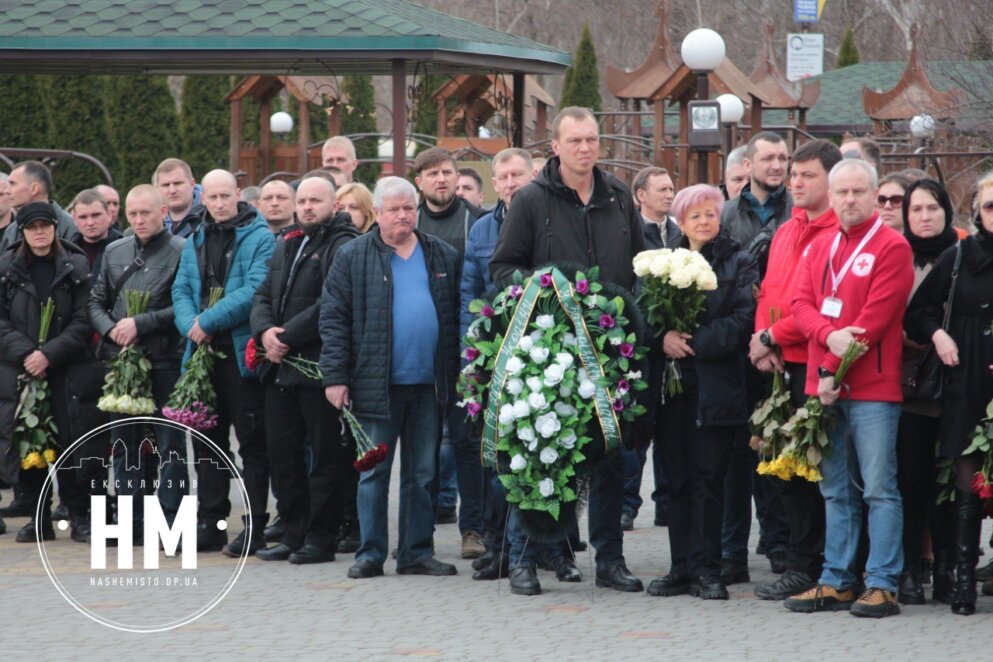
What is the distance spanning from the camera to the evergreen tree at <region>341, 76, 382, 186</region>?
30.9 metres

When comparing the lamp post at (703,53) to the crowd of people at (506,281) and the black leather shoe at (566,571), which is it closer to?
the crowd of people at (506,281)

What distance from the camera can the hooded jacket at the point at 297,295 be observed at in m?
8.41

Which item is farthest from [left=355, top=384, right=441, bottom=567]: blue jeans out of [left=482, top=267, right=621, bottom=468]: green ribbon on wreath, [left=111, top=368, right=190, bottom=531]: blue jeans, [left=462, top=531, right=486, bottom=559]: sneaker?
[left=111, top=368, right=190, bottom=531]: blue jeans

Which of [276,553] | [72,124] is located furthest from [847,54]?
[276,553]

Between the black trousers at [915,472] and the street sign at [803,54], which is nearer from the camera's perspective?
the black trousers at [915,472]

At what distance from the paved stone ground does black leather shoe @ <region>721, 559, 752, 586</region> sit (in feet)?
0.31

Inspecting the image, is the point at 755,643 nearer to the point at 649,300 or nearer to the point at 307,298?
the point at 649,300

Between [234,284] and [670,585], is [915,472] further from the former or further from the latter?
[234,284]

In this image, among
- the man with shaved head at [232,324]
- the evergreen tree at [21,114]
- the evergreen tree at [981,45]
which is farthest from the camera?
the evergreen tree at [21,114]

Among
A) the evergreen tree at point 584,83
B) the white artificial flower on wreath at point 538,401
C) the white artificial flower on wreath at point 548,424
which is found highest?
the evergreen tree at point 584,83

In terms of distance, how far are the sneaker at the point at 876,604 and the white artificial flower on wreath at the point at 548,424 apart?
1.65 meters

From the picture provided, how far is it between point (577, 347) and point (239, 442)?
245 cm

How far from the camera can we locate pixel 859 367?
7.05m

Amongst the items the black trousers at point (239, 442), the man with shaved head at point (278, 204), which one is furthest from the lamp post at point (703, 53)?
the black trousers at point (239, 442)
